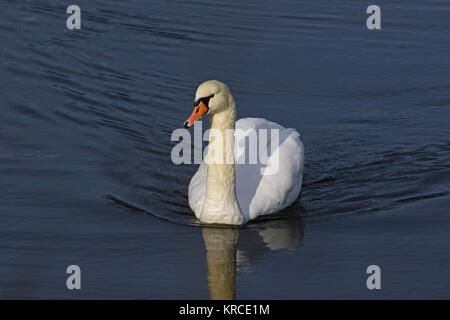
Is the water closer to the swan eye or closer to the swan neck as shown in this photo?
the swan neck

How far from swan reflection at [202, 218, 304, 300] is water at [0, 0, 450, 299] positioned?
0.03 meters

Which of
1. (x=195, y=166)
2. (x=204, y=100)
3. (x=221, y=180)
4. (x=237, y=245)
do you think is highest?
(x=195, y=166)

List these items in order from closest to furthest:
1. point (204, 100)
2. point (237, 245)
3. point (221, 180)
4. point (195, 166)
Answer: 1. point (204, 100)
2. point (237, 245)
3. point (221, 180)
4. point (195, 166)

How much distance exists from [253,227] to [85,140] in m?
3.65

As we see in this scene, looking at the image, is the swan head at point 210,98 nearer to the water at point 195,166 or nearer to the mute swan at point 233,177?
the mute swan at point 233,177

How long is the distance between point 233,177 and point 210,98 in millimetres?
1193

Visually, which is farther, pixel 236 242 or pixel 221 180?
pixel 221 180

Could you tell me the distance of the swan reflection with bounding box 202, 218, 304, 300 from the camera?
11.2m

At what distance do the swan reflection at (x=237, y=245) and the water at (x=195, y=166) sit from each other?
3 cm

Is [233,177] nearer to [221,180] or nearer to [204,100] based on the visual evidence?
[221,180]

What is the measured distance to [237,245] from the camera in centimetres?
1227

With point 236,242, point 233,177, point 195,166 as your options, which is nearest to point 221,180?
point 233,177
